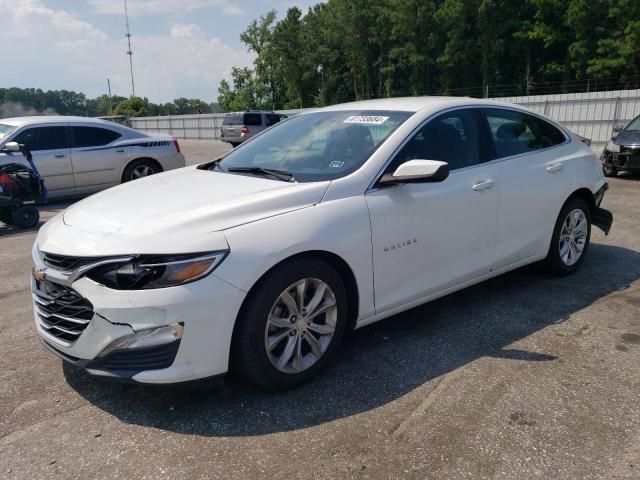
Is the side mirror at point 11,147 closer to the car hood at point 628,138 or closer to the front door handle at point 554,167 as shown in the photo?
the front door handle at point 554,167

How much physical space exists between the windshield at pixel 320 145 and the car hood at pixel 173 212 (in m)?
0.25

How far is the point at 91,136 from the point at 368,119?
753 centimetres

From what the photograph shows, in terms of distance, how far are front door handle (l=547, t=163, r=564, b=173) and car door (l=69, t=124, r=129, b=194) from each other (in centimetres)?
789

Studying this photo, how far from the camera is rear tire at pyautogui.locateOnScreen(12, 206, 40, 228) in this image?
7938 mm

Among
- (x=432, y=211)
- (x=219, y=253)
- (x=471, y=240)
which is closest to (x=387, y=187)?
(x=432, y=211)

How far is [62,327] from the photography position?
3020mm

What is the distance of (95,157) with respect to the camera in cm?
995

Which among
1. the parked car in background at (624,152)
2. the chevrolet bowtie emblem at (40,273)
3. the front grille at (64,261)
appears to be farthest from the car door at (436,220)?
the parked car in background at (624,152)

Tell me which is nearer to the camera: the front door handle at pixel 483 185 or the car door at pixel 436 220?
the car door at pixel 436 220

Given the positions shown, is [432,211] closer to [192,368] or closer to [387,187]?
[387,187]

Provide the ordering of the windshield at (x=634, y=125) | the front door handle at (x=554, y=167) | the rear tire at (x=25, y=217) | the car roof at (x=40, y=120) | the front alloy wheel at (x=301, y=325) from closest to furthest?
the front alloy wheel at (x=301, y=325), the front door handle at (x=554, y=167), the rear tire at (x=25, y=217), the car roof at (x=40, y=120), the windshield at (x=634, y=125)

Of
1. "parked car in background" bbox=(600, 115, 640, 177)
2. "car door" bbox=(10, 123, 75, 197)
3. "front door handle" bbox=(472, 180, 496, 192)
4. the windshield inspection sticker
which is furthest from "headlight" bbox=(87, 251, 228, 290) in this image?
"parked car in background" bbox=(600, 115, 640, 177)

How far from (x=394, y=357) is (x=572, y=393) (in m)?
1.05

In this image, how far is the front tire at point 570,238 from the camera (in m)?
4.86
